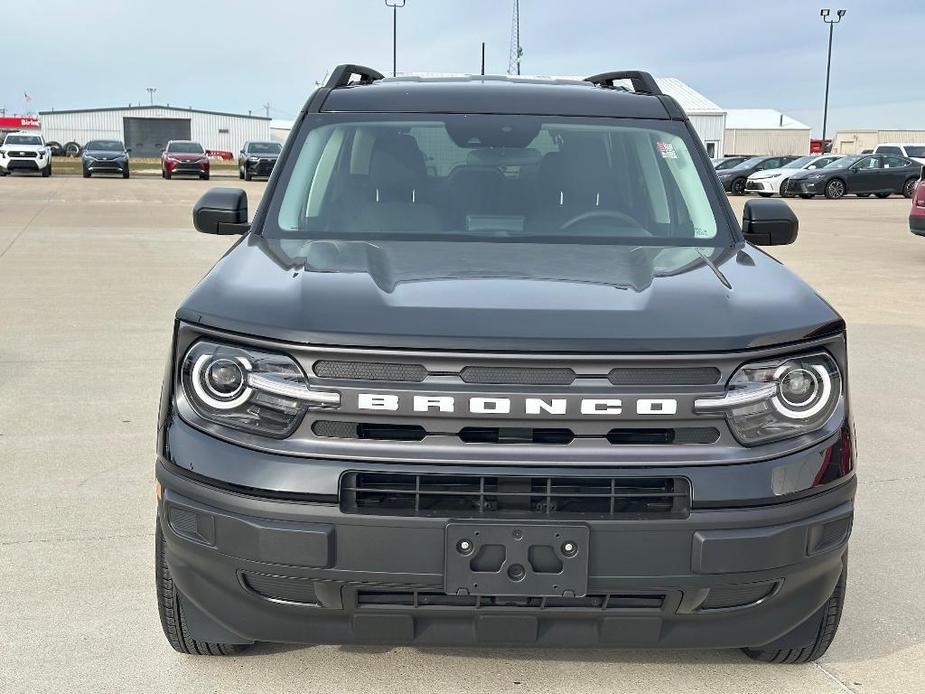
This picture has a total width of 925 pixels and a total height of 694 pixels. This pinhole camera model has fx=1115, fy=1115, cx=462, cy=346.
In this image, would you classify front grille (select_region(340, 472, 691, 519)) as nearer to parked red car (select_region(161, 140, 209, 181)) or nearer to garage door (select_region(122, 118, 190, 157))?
parked red car (select_region(161, 140, 209, 181))

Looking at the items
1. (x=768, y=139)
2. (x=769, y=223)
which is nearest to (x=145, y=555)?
(x=769, y=223)

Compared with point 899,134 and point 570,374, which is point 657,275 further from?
point 899,134

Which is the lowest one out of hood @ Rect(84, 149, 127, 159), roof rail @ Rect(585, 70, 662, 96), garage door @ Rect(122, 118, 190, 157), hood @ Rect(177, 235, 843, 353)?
garage door @ Rect(122, 118, 190, 157)

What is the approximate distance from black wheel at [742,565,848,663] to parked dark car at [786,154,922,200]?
110 feet

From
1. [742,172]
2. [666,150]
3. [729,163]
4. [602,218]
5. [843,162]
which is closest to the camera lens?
[602,218]

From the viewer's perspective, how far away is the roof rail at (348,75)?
14.6 feet

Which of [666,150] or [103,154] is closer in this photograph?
[666,150]

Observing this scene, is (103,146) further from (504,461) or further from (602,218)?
(504,461)

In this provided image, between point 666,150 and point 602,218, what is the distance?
475 millimetres

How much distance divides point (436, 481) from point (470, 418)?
0.16 metres

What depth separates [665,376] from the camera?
102 inches

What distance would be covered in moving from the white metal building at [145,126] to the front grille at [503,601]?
100.0 metres

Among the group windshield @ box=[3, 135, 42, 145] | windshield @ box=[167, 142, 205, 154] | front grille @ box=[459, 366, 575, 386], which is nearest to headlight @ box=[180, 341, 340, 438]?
front grille @ box=[459, 366, 575, 386]

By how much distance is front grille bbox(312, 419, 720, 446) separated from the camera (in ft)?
8.41
